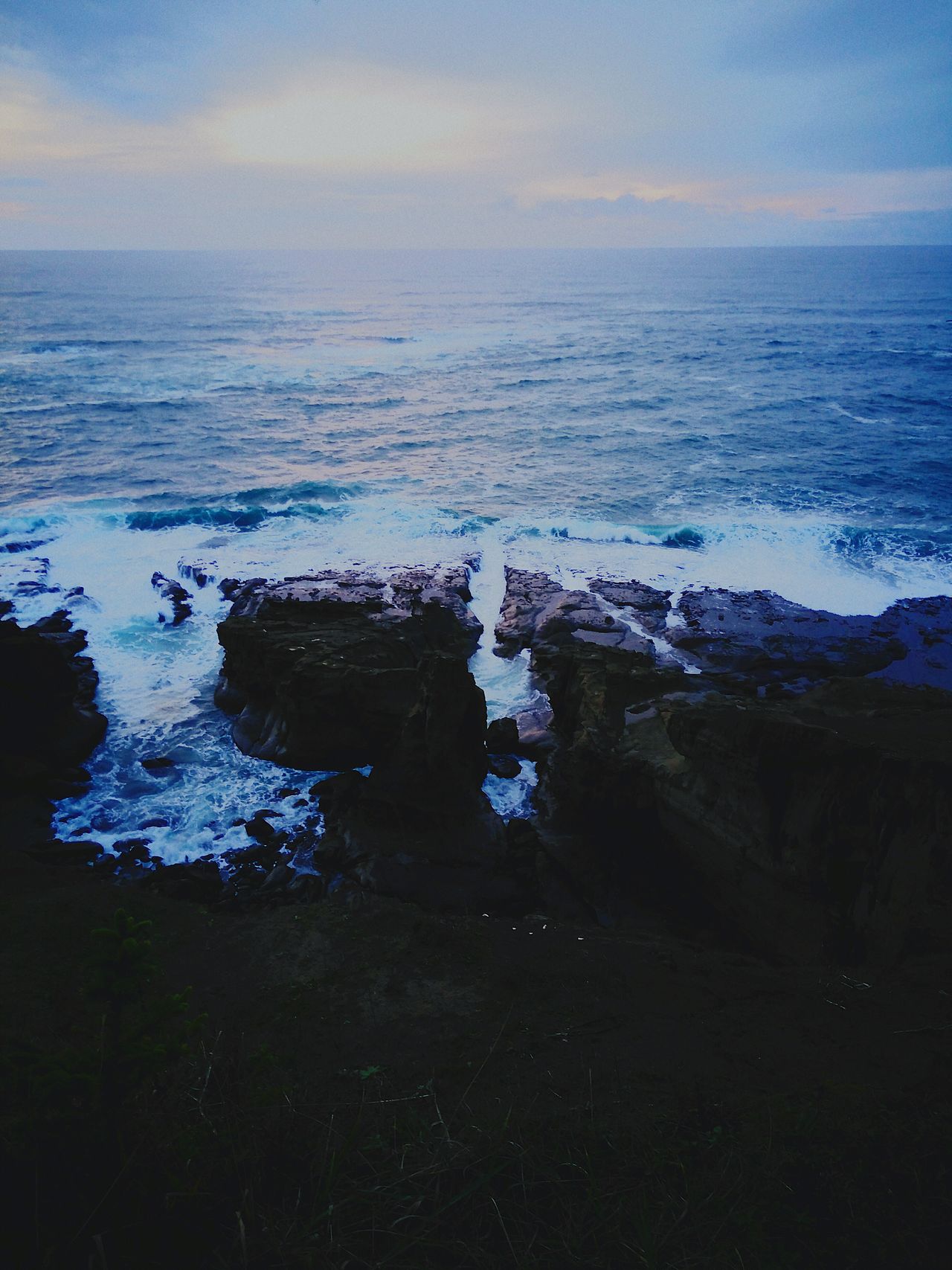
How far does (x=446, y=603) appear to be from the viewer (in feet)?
70.1

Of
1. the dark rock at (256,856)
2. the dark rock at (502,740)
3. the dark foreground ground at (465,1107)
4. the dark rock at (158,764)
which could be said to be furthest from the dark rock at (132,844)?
the dark rock at (502,740)

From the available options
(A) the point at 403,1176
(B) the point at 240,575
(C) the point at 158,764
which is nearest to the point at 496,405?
(B) the point at 240,575

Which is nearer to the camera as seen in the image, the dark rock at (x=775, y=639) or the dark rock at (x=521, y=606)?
the dark rock at (x=775, y=639)

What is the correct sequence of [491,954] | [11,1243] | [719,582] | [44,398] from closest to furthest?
[11,1243], [491,954], [719,582], [44,398]

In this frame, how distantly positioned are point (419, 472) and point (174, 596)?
15.5 meters

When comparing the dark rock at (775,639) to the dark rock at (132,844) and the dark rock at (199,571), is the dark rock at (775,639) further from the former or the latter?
the dark rock at (199,571)

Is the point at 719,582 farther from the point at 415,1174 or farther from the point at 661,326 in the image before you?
the point at 661,326

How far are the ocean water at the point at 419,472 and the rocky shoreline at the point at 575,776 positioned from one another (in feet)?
3.18

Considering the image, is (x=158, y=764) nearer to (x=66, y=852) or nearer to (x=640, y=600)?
(x=66, y=852)

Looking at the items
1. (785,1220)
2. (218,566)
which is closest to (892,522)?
(218,566)

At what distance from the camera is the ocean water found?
1872 centimetres

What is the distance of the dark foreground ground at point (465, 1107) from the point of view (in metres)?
4.17

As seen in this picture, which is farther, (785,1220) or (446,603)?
(446,603)

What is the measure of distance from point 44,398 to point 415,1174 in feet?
168
